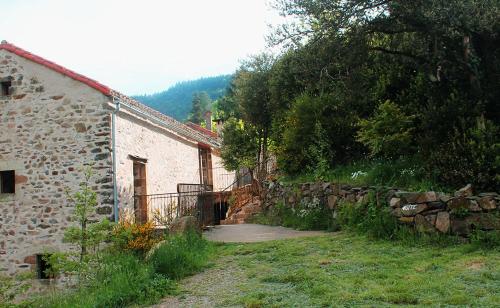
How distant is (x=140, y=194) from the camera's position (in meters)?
13.1

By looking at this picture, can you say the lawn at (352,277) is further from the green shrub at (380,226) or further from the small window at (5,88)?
the small window at (5,88)

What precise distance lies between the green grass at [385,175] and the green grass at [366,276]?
1578mm

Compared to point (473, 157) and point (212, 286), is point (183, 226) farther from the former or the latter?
point (473, 157)

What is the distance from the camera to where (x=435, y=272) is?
559 centimetres

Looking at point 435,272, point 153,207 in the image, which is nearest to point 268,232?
point 153,207

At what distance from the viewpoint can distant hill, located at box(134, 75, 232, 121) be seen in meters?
77.8

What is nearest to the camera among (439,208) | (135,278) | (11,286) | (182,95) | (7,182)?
(135,278)

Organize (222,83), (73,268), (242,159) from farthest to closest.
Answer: (222,83), (242,159), (73,268)

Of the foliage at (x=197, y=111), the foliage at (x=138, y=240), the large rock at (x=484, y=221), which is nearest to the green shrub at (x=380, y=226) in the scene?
the large rock at (x=484, y=221)

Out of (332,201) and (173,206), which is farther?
(173,206)

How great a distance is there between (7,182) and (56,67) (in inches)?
145

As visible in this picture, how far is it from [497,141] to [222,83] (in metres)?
76.6

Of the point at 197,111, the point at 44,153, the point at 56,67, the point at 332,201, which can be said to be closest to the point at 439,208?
the point at 332,201

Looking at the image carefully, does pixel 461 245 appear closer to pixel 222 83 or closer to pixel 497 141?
pixel 497 141
